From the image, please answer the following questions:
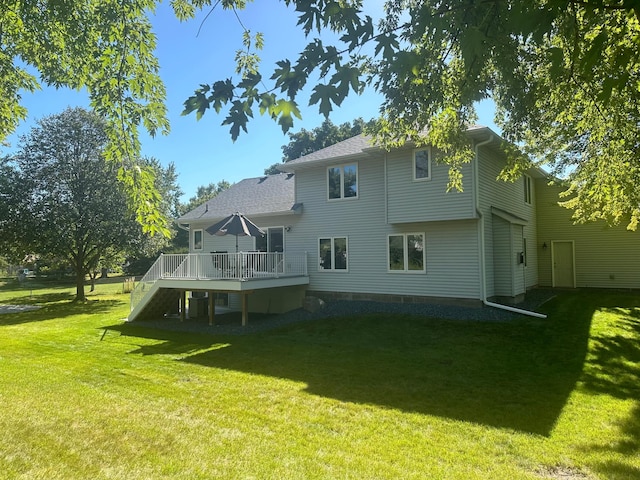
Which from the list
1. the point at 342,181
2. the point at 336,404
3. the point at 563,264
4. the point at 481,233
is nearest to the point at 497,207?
the point at 481,233

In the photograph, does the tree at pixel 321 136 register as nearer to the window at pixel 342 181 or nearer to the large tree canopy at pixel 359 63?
the window at pixel 342 181

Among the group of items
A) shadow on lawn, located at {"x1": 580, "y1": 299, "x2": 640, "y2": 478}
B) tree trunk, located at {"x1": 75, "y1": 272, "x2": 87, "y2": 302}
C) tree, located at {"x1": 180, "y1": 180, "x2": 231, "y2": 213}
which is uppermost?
tree, located at {"x1": 180, "y1": 180, "x2": 231, "y2": 213}

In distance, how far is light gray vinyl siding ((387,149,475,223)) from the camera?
12.5 m

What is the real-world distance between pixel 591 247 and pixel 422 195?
1035 centimetres

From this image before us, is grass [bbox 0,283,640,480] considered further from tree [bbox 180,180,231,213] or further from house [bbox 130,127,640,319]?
tree [bbox 180,180,231,213]

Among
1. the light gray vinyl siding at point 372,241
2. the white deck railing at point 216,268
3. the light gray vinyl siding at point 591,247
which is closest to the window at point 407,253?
the light gray vinyl siding at point 372,241

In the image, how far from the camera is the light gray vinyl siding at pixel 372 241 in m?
13.0

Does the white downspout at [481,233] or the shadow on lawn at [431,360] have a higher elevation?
the white downspout at [481,233]

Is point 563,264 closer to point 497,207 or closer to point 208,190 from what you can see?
point 497,207

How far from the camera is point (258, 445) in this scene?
14.5 ft

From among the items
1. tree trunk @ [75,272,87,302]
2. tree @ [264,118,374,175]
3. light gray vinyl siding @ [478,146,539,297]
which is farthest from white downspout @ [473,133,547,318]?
tree @ [264,118,374,175]

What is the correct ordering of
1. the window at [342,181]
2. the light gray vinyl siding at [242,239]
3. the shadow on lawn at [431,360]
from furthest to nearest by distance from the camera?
the light gray vinyl siding at [242,239] < the window at [342,181] < the shadow on lawn at [431,360]

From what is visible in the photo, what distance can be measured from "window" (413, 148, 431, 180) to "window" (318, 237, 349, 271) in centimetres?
379

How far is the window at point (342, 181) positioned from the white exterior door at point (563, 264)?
10726 millimetres
